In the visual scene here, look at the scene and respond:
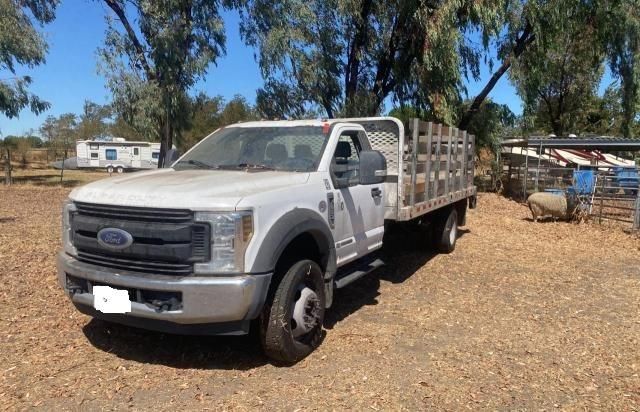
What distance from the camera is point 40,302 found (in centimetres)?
577

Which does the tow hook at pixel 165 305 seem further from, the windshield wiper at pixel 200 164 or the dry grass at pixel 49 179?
the dry grass at pixel 49 179

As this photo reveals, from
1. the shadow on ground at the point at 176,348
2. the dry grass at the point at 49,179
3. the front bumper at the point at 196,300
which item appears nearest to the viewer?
the front bumper at the point at 196,300

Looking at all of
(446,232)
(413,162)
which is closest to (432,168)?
(413,162)

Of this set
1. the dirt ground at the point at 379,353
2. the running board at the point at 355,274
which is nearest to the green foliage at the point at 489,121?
the dirt ground at the point at 379,353

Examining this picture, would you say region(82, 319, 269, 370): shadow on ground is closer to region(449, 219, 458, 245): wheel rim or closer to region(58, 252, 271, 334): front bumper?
region(58, 252, 271, 334): front bumper

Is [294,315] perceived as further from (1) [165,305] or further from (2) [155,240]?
(2) [155,240]

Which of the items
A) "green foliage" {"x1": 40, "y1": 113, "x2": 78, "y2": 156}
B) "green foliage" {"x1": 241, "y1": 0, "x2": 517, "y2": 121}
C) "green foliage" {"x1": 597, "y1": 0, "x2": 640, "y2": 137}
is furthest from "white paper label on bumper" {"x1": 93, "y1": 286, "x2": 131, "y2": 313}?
"green foliage" {"x1": 40, "y1": 113, "x2": 78, "y2": 156}

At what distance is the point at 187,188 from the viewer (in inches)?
160

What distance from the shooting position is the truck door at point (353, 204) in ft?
17.2

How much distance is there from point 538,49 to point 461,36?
3.31 metres

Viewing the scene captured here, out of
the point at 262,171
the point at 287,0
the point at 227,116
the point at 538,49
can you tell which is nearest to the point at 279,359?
the point at 262,171

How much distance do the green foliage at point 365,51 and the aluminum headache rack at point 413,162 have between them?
8.15 m

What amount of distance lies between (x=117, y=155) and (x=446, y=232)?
42.1m

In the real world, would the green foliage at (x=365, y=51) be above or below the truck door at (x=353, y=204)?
A: above
